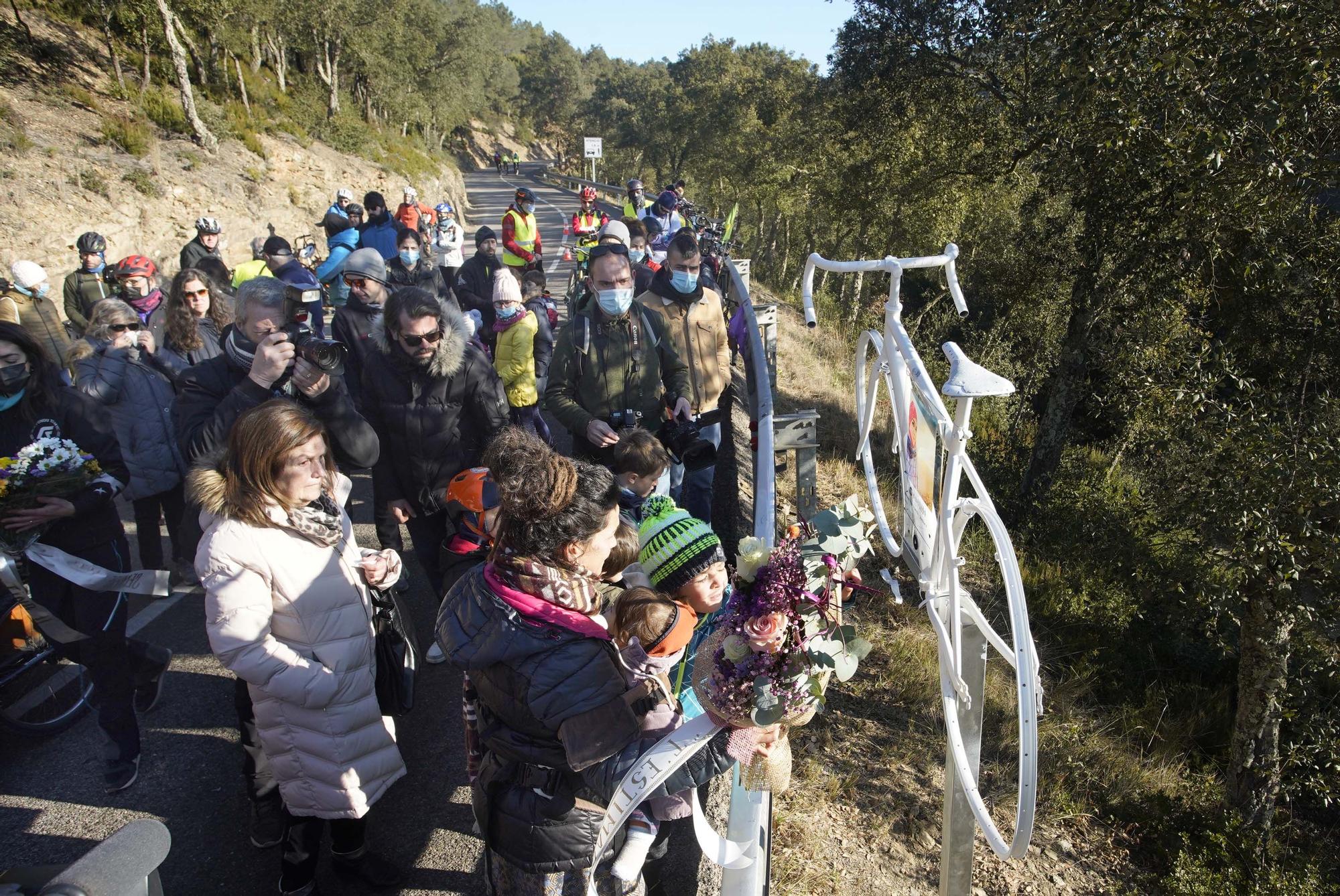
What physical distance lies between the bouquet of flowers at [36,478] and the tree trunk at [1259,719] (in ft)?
24.7

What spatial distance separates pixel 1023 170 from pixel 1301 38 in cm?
791

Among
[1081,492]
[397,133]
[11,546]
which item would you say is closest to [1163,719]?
[1081,492]

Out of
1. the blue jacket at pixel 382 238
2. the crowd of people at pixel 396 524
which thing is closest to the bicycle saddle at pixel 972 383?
the crowd of people at pixel 396 524

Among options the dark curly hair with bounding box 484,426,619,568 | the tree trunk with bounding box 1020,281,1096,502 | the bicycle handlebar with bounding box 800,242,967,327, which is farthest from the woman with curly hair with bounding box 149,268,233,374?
the tree trunk with bounding box 1020,281,1096,502

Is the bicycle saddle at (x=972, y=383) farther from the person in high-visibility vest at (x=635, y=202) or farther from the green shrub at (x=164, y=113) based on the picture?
the green shrub at (x=164, y=113)

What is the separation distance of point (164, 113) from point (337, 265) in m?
15.6

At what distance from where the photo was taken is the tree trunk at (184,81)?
1798 cm

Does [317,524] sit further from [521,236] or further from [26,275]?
[521,236]

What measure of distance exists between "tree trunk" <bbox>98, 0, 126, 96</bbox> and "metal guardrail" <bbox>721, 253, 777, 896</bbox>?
19928 millimetres

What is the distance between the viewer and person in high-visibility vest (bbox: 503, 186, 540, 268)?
9.82 metres

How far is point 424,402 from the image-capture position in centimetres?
388

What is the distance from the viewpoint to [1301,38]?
4.72m

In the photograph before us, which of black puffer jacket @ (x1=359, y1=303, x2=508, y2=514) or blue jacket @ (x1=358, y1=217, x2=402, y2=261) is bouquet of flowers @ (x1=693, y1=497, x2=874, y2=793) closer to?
black puffer jacket @ (x1=359, y1=303, x2=508, y2=514)

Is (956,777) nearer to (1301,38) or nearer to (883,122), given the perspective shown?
(1301,38)
